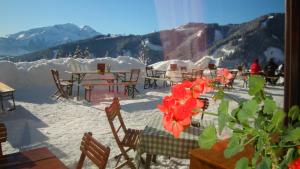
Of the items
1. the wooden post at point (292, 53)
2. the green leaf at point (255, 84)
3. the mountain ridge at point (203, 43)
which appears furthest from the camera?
the mountain ridge at point (203, 43)

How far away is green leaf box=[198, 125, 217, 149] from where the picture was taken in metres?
0.69

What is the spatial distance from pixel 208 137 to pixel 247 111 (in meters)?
0.11

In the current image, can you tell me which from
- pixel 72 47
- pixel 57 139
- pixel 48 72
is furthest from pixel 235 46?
pixel 57 139

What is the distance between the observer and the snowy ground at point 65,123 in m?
4.28

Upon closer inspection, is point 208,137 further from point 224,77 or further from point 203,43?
point 203,43

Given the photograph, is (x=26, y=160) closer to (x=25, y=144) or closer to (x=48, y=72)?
(x=25, y=144)

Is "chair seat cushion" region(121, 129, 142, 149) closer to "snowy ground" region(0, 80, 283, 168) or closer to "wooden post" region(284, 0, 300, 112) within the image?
"snowy ground" region(0, 80, 283, 168)

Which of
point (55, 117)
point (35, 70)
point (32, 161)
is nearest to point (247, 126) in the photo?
point (32, 161)

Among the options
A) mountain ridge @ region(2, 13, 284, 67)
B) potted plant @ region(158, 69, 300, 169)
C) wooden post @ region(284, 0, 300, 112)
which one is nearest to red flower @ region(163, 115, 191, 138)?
potted plant @ region(158, 69, 300, 169)

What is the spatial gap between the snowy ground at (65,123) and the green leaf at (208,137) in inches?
90.7

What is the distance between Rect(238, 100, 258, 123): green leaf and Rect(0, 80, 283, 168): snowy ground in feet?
7.44

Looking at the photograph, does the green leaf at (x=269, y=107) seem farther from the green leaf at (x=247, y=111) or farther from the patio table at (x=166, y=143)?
the patio table at (x=166, y=143)

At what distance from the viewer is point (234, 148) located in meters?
0.70

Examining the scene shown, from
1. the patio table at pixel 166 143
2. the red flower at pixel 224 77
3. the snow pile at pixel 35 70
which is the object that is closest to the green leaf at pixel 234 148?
the red flower at pixel 224 77
